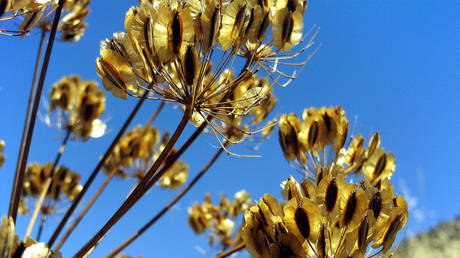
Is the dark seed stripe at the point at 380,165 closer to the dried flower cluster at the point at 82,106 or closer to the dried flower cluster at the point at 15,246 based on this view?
the dried flower cluster at the point at 15,246

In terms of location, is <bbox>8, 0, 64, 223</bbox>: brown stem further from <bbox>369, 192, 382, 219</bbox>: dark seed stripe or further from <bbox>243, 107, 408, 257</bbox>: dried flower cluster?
<bbox>369, 192, 382, 219</bbox>: dark seed stripe

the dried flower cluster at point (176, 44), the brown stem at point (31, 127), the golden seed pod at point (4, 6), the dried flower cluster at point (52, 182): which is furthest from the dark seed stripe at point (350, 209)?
the dried flower cluster at point (52, 182)

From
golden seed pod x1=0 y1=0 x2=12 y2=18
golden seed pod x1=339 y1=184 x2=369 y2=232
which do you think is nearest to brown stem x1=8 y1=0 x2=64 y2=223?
golden seed pod x1=0 y1=0 x2=12 y2=18

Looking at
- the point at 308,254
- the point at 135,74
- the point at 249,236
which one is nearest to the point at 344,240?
the point at 308,254

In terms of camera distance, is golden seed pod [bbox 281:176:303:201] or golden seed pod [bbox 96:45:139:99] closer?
golden seed pod [bbox 96:45:139:99]

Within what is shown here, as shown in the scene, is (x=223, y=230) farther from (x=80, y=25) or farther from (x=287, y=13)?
(x=287, y=13)
